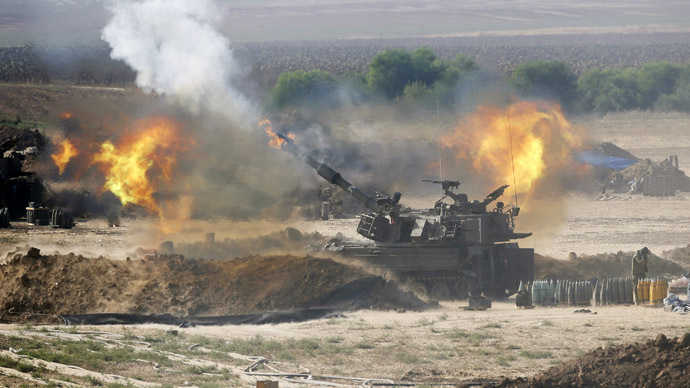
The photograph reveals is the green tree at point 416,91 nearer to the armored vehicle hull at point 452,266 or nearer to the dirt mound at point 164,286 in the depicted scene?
the armored vehicle hull at point 452,266

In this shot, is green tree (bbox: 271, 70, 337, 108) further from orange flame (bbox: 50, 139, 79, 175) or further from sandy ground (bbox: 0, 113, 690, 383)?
sandy ground (bbox: 0, 113, 690, 383)

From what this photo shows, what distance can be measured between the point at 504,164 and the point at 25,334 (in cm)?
2504

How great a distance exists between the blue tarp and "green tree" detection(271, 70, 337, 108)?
643 inches

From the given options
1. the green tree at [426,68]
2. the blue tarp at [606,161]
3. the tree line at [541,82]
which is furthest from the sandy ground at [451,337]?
the green tree at [426,68]

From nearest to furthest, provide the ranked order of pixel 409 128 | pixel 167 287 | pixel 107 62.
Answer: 1. pixel 167 287
2. pixel 107 62
3. pixel 409 128

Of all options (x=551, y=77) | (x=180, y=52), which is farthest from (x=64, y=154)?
(x=551, y=77)

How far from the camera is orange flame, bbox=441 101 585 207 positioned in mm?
46562

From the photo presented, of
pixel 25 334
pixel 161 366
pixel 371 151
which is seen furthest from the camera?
pixel 371 151

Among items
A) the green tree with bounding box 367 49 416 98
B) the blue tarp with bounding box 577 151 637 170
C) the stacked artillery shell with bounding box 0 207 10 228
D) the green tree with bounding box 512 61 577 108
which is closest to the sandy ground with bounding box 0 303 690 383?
the stacked artillery shell with bounding box 0 207 10 228

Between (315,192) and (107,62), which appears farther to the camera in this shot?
(315,192)

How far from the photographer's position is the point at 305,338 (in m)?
28.1

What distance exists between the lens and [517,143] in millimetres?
46531

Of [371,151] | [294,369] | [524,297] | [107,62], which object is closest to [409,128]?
[371,151]

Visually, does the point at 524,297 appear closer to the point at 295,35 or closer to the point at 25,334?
the point at 25,334
